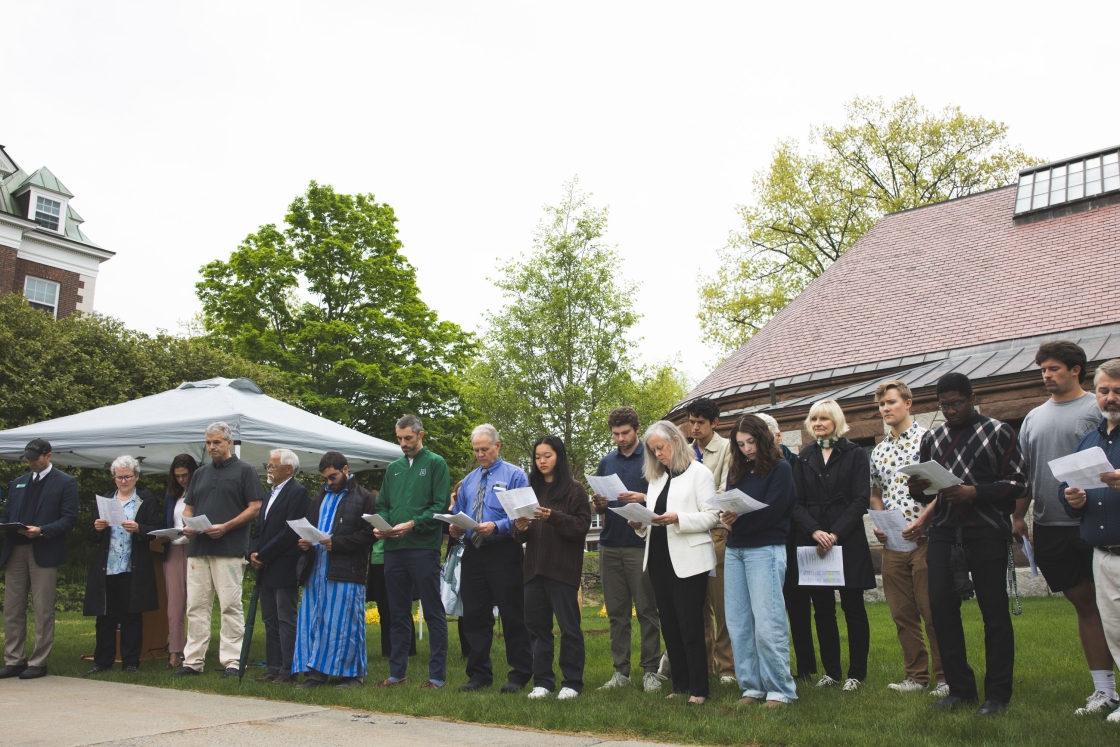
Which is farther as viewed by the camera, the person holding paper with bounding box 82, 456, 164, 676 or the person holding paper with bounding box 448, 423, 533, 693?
the person holding paper with bounding box 82, 456, 164, 676

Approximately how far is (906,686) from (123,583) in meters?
7.16

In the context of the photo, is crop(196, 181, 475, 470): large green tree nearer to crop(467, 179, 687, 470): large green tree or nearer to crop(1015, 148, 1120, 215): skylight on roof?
crop(467, 179, 687, 470): large green tree

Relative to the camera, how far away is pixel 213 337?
29.0 meters

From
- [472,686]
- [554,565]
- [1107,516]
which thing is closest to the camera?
[1107,516]

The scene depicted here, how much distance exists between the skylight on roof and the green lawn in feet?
46.5

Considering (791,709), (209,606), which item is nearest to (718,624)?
(791,709)

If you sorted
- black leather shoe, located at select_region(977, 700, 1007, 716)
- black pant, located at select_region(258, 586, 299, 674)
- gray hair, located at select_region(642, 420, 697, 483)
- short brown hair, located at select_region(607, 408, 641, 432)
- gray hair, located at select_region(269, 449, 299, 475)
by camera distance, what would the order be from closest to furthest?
1. black leather shoe, located at select_region(977, 700, 1007, 716)
2. gray hair, located at select_region(642, 420, 697, 483)
3. short brown hair, located at select_region(607, 408, 641, 432)
4. black pant, located at select_region(258, 586, 299, 674)
5. gray hair, located at select_region(269, 449, 299, 475)

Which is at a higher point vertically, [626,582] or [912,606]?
[626,582]

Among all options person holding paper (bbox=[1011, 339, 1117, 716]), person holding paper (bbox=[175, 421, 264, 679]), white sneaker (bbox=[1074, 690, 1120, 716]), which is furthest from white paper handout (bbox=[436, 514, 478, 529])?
white sneaker (bbox=[1074, 690, 1120, 716])

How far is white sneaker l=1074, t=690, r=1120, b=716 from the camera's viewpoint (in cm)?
481

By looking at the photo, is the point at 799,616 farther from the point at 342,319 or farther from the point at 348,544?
→ the point at 342,319

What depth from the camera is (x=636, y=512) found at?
5.68 meters

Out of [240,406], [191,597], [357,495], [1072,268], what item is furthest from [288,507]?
[1072,268]

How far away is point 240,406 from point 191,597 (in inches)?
86.7
